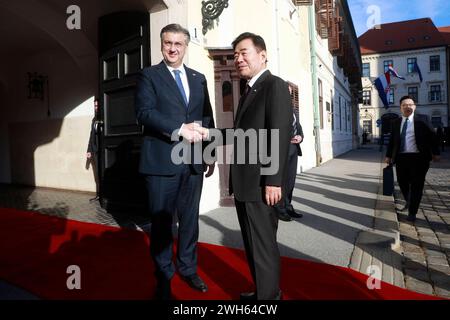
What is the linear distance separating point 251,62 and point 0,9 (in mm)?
5920

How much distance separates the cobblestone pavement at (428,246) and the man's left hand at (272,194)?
1.50m

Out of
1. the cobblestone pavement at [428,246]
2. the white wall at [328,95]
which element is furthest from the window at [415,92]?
the cobblestone pavement at [428,246]

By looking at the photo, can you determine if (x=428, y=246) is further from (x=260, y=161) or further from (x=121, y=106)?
(x=121, y=106)

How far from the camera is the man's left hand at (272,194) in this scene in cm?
209

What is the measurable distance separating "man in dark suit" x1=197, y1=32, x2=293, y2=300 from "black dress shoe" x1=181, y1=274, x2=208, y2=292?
0.54m

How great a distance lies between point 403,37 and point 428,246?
5920 cm

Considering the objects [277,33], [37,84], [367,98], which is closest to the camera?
[37,84]

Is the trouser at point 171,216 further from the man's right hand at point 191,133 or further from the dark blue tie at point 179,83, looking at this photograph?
the dark blue tie at point 179,83

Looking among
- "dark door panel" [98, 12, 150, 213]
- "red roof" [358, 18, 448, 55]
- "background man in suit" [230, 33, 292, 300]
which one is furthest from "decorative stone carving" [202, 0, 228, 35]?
"red roof" [358, 18, 448, 55]

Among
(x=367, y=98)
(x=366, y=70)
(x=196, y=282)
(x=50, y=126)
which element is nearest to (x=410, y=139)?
(x=196, y=282)

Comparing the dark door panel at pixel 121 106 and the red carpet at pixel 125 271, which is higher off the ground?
the dark door panel at pixel 121 106

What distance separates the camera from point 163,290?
2.45 m

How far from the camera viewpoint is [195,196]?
2752 millimetres
